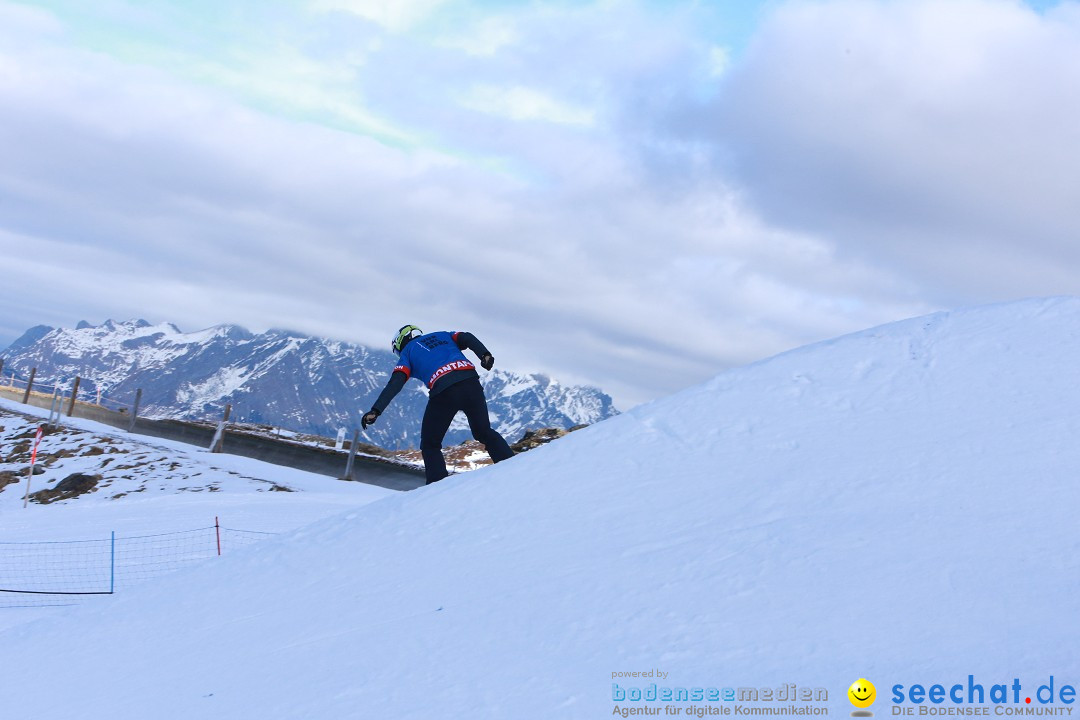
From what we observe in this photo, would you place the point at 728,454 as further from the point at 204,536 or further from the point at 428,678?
the point at 204,536

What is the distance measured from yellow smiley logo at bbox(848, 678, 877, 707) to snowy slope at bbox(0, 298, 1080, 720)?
1.6 inches

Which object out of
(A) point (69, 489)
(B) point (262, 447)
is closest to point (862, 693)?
(A) point (69, 489)

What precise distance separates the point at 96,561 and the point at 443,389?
6.25m

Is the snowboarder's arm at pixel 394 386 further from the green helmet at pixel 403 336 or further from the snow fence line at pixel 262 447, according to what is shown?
the snow fence line at pixel 262 447

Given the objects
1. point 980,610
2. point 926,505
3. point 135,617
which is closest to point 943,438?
point 926,505

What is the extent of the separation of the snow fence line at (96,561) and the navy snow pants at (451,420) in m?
3.67

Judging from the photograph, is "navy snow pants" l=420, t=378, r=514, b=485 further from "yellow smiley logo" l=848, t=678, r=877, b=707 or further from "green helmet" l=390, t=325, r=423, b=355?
"yellow smiley logo" l=848, t=678, r=877, b=707

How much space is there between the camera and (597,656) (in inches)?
123

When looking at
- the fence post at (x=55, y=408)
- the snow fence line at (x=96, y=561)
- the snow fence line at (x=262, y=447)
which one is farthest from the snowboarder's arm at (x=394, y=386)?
the fence post at (x=55, y=408)

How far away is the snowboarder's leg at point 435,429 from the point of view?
7336 mm

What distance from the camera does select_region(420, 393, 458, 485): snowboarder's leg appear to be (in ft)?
24.1

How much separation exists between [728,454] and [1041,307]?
2.44 metres

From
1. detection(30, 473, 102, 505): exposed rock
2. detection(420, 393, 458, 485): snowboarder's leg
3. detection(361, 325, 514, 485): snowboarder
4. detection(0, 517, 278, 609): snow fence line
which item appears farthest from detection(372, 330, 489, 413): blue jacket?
detection(30, 473, 102, 505): exposed rock

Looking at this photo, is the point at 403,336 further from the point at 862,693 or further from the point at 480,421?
the point at 862,693
